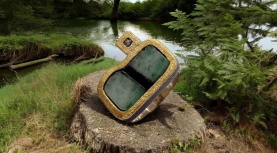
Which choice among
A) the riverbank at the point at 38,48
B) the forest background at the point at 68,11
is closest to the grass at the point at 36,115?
the riverbank at the point at 38,48

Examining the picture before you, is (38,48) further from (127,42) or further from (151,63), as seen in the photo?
(151,63)

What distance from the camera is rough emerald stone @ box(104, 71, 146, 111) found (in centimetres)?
349

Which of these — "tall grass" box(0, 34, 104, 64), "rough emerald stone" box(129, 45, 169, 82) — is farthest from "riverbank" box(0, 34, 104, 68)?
"rough emerald stone" box(129, 45, 169, 82)

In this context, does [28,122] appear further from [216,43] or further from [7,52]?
[7,52]

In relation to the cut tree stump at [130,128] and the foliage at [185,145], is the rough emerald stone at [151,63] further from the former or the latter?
the foliage at [185,145]

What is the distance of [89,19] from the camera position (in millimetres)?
28328

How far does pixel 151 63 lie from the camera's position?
11.4 feet

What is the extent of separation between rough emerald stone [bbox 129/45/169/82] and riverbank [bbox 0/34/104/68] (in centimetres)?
819

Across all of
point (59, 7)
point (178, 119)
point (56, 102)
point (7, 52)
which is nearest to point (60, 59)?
point (7, 52)

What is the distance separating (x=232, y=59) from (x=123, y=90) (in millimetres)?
1617

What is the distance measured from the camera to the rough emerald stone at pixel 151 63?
11.3 feet

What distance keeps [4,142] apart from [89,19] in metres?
25.6

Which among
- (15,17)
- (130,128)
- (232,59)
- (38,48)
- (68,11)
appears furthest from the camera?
(68,11)

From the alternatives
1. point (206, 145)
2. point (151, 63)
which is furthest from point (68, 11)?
point (206, 145)
